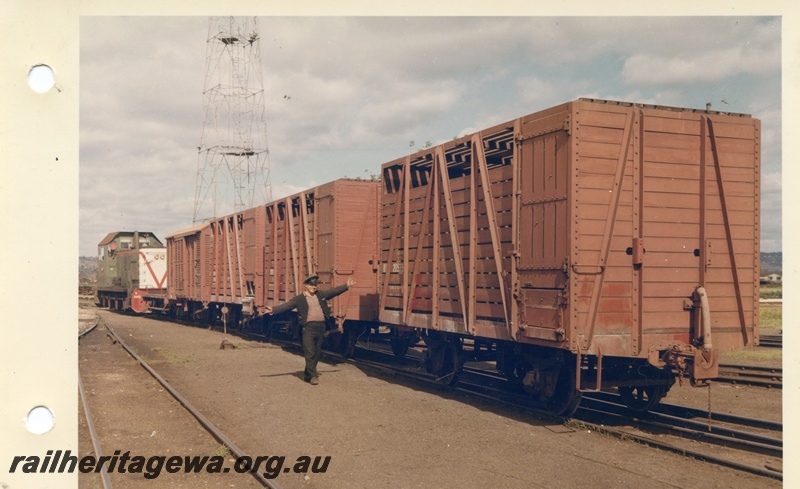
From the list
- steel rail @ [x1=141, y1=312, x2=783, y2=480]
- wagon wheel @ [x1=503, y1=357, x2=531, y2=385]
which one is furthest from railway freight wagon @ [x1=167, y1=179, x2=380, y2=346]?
wagon wheel @ [x1=503, y1=357, x2=531, y2=385]

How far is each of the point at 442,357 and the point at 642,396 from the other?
3.66 meters

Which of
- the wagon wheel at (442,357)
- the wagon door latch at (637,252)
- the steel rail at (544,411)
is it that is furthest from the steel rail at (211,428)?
the wagon door latch at (637,252)

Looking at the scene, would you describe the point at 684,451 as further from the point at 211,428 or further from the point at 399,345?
the point at 399,345

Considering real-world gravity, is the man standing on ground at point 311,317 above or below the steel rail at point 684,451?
above

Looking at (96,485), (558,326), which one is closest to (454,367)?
(558,326)

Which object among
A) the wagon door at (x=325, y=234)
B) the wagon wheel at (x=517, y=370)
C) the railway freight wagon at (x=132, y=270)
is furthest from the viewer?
the railway freight wagon at (x=132, y=270)

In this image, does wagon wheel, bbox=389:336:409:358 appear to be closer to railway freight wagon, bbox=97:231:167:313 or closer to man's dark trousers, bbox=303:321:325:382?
→ man's dark trousers, bbox=303:321:325:382

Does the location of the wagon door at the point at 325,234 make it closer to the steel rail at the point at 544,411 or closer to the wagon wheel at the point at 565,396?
the steel rail at the point at 544,411

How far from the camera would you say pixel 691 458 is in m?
6.94

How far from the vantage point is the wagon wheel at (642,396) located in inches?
348

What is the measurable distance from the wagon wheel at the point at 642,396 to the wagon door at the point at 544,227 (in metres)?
1.73

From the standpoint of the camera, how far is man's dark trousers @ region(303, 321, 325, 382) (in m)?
11.8

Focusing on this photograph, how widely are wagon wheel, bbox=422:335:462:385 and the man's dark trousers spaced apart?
6.50 ft

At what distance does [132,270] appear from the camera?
35812mm
